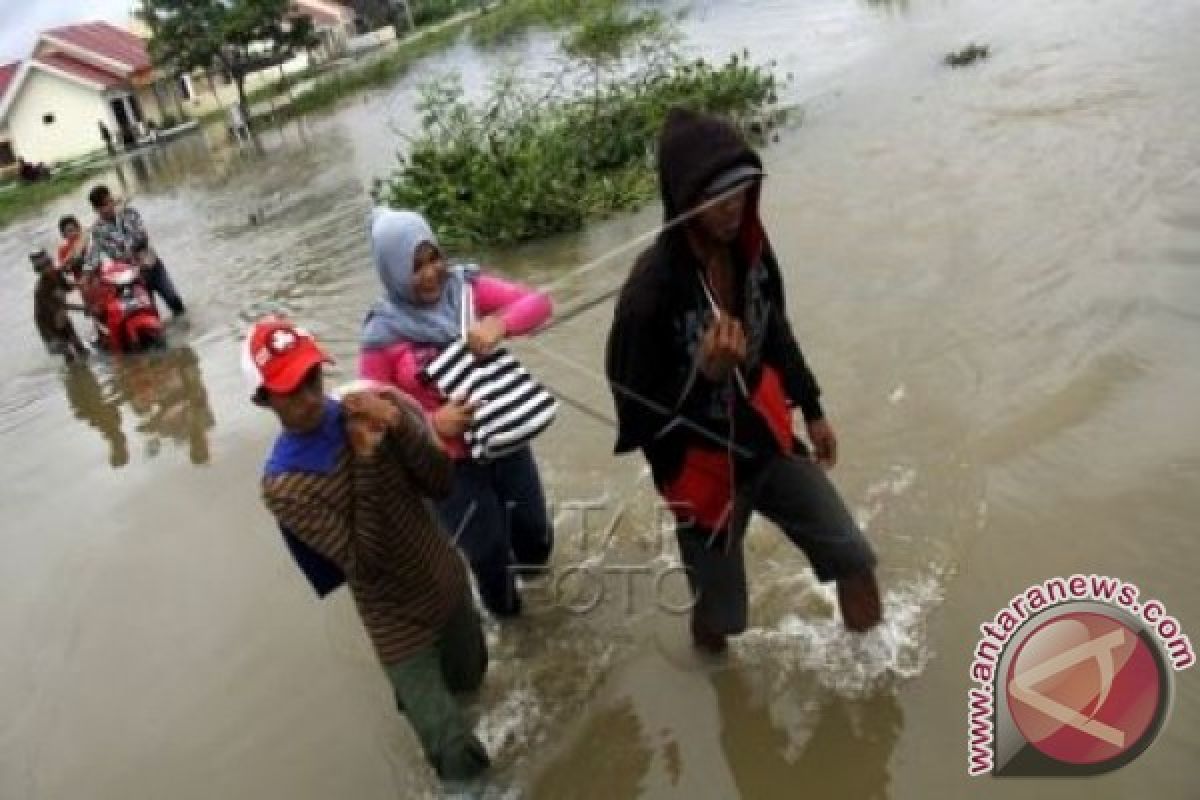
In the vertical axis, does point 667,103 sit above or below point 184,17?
below

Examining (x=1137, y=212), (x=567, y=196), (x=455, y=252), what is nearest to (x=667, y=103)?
(x=567, y=196)

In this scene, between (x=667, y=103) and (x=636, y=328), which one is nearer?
(x=636, y=328)

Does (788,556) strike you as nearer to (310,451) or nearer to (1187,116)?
(310,451)

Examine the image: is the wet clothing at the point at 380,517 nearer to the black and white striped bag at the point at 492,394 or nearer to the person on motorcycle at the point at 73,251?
the black and white striped bag at the point at 492,394

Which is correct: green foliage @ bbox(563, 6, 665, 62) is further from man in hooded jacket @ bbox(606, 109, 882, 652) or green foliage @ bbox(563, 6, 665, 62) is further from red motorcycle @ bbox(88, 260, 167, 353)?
man in hooded jacket @ bbox(606, 109, 882, 652)

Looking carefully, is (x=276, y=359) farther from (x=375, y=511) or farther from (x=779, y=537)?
(x=779, y=537)

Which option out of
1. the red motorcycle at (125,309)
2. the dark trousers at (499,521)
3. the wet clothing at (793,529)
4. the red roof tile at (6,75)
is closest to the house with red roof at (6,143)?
the red roof tile at (6,75)

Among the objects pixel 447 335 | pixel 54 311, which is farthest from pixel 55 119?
pixel 447 335

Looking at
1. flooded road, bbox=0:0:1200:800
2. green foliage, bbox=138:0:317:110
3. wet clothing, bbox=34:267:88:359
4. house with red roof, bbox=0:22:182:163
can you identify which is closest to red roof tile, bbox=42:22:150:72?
house with red roof, bbox=0:22:182:163

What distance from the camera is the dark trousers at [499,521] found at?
3.81 metres

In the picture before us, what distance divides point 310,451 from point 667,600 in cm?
194

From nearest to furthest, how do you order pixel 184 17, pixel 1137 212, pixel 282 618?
pixel 282 618, pixel 1137 212, pixel 184 17

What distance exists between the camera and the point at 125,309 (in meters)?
10.3

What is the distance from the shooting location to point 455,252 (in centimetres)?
1081
